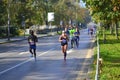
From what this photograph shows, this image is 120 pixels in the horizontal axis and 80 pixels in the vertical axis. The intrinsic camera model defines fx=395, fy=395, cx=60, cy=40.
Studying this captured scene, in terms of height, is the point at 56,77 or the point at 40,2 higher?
the point at 40,2

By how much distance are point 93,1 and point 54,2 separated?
→ 258ft

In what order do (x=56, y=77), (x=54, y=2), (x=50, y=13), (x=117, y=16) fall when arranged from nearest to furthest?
(x=56, y=77), (x=117, y=16), (x=50, y=13), (x=54, y=2)

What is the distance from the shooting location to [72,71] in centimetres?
1712

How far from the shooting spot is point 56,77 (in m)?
15.3

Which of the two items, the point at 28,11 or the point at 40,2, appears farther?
the point at 40,2

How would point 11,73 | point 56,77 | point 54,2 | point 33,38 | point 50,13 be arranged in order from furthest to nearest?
point 54,2 → point 50,13 → point 33,38 → point 11,73 → point 56,77

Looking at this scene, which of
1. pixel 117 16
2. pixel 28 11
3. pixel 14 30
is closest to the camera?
pixel 117 16

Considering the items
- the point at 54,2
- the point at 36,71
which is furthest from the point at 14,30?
the point at 36,71

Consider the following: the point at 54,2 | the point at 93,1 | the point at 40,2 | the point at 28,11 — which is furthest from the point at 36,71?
the point at 54,2

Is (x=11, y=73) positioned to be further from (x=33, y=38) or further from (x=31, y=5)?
(x=31, y=5)

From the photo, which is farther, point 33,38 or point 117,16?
point 33,38

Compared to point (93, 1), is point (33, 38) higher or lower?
lower

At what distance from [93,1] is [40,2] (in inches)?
2496

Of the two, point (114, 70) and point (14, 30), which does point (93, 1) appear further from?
point (14, 30)
